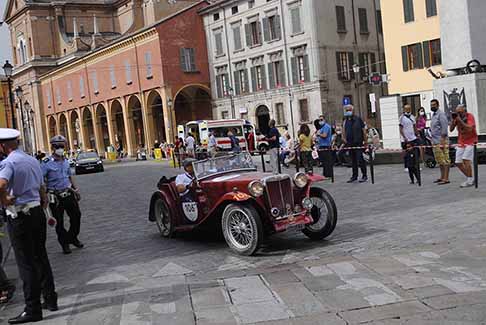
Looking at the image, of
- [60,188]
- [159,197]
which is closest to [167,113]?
[159,197]

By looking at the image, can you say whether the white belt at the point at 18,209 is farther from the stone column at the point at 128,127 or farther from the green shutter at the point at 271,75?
the stone column at the point at 128,127

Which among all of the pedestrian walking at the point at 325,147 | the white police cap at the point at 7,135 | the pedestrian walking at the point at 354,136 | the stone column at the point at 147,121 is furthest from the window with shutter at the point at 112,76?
the white police cap at the point at 7,135

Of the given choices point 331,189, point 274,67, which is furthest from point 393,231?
point 274,67

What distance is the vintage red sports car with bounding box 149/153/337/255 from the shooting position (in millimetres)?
8258

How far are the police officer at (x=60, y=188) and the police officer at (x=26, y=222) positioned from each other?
11.3 ft

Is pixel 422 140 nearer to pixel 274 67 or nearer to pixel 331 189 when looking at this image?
pixel 331 189

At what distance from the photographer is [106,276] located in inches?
304

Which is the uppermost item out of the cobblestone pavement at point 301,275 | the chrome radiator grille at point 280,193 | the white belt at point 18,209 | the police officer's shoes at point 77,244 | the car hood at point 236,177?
the white belt at point 18,209

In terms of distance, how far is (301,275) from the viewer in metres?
6.81

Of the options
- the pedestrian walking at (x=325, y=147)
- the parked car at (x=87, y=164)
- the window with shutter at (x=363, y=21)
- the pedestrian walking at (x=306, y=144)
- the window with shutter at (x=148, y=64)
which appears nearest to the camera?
the pedestrian walking at (x=325, y=147)

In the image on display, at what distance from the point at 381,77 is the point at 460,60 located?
2394 cm

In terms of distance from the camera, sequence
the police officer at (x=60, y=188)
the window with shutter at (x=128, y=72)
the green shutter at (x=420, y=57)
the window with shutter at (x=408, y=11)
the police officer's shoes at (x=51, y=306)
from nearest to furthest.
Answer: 1. the police officer's shoes at (x=51, y=306)
2. the police officer at (x=60, y=188)
3. the green shutter at (x=420, y=57)
4. the window with shutter at (x=408, y=11)
5. the window with shutter at (x=128, y=72)

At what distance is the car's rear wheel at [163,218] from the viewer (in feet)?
33.4

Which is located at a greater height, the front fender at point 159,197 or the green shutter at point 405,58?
the green shutter at point 405,58
